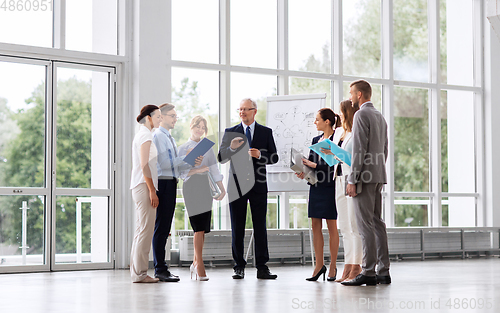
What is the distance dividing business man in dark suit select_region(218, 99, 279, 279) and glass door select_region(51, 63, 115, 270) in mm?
2099

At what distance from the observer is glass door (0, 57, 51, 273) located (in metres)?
6.18

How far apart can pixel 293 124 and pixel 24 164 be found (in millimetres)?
3030

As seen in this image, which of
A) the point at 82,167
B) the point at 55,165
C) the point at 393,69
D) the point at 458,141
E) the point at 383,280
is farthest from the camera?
the point at 458,141

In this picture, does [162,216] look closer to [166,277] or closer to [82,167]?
[166,277]

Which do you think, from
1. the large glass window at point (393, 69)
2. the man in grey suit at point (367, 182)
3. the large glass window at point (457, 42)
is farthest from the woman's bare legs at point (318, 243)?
the large glass window at point (457, 42)

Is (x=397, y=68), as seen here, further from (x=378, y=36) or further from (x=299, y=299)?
(x=299, y=299)

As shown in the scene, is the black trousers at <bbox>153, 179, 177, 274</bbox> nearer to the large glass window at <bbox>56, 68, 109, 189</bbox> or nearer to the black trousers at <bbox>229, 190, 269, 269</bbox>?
the black trousers at <bbox>229, 190, 269, 269</bbox>

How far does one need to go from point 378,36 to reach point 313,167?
4.40 metres

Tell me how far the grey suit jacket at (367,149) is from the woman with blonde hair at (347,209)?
0.69ft

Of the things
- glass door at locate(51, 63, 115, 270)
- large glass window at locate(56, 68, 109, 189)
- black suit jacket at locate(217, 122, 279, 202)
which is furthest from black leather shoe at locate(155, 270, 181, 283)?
large glass window at locate(56, 68, 109, 189)

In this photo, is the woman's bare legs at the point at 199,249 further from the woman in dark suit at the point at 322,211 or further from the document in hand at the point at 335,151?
the document in hand at the point at 335,151

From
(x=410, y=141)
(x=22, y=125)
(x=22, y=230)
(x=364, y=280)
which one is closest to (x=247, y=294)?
(x=364, y=280)

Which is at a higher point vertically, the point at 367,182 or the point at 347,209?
the point at 367,182

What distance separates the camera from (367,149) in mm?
4496
